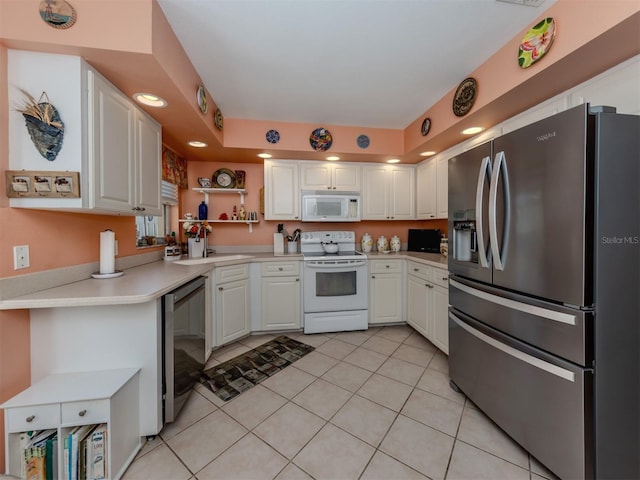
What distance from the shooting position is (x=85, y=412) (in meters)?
1.13

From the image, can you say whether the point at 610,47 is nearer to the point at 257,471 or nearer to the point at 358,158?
the point at 358,158

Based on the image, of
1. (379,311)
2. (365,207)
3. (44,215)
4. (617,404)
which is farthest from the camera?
(365,207)

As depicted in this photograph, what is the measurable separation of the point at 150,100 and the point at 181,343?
1.76 m

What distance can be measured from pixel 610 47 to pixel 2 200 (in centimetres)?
318

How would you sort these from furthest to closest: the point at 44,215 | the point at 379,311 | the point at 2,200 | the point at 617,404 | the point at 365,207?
the point at 365,207, the point at 379,311, the point at 44,215, the point at 2,200, the point at 617,404

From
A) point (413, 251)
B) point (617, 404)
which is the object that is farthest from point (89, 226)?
point (413, 251)

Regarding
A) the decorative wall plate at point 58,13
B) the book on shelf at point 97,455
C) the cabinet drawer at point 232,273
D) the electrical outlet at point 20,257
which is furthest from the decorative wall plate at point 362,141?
the book on shelf at point 97,455

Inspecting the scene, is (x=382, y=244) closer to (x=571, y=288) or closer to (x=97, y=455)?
(x=571, y=288)

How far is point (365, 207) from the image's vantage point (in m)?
3.36

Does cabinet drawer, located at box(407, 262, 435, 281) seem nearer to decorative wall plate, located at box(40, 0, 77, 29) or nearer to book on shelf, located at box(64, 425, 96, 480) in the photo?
book on shelf, located at box(64, 425, 96, 480)

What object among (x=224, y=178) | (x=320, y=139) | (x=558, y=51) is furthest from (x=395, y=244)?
(x=224, y=178)

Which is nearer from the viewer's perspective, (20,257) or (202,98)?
(20,257)

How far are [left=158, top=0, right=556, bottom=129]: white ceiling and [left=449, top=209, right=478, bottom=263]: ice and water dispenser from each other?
1164mm

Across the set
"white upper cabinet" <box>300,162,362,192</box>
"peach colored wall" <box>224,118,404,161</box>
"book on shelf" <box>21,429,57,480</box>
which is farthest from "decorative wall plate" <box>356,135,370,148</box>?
"book on shelf" <box>21,429,57,480</box>
